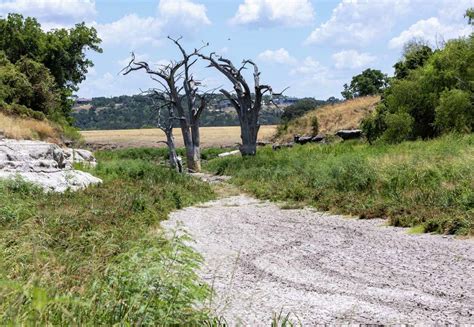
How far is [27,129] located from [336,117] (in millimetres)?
35055

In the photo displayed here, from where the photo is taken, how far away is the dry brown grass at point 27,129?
2664 cm

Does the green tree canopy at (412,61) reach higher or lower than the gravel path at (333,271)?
higher

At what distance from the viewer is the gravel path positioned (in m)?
7.11

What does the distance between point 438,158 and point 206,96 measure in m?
24.3

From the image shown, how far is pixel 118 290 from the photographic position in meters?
5.36

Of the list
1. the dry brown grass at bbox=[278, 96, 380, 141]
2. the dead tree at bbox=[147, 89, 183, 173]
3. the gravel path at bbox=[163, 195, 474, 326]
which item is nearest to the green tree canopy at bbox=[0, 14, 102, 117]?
the dead tree at bbox=[147, 89, 183, 173]

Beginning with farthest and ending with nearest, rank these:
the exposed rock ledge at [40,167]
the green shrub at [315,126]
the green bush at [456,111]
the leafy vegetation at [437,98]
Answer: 1. the green shrub at [315,126]
2. the leafy vegetation at [437,98]
3. the green bush at [456,111]
4. the exposed rock ledge at [40,167]

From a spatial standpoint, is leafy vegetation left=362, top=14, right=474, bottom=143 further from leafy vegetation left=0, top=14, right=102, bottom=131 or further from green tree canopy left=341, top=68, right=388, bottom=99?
green tree canopy left=341, top=68, right=388, bottom=99

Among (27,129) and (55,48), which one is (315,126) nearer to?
(55,48)

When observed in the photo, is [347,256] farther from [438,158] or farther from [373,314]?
[438,158]

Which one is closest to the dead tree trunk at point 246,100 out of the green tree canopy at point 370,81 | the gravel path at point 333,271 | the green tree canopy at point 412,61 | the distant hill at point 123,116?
the green tree canopy at point 412,61

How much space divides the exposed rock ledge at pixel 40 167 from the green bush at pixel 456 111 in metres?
18.7

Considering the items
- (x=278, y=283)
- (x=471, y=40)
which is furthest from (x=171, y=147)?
(x=278, y=283)

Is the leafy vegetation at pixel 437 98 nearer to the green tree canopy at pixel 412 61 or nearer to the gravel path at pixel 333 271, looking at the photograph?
the green tree canopy at pixel 412 61
